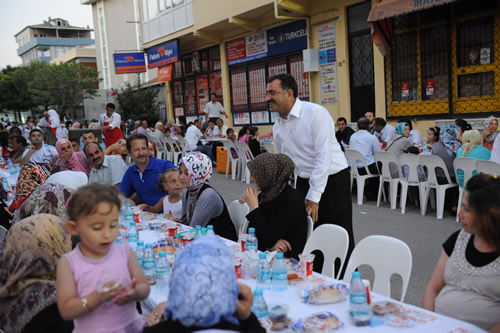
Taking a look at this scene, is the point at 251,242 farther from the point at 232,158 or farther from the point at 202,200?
the point at 232,158

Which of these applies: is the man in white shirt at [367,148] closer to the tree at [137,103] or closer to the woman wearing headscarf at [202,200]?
the woman wearing headscarf at [202,200]

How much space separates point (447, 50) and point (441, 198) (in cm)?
486

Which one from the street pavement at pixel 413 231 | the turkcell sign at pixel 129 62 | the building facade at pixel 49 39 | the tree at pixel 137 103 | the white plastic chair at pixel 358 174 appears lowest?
the street pavement at pixel 413 231

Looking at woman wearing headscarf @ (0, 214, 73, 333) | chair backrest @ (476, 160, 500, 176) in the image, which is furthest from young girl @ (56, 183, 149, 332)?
chair backrest @ (476, 160, 500, 176)

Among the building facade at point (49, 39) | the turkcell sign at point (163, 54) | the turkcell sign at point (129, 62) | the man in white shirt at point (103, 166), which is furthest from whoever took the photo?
the building facade at point (49, 39)

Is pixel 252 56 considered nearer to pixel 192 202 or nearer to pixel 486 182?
pixel 192 202

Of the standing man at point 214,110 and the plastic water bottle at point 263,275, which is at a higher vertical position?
the standing man at point 214,110

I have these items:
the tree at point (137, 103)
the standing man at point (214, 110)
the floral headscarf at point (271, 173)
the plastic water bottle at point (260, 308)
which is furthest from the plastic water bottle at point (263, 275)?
the tree at point (137, 103)

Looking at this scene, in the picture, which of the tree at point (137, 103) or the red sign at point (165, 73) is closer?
the red sign at point (165, 73)

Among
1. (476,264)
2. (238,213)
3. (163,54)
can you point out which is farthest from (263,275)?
(163,54)

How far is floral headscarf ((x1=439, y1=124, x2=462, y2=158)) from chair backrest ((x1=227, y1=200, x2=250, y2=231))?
13.2 ft

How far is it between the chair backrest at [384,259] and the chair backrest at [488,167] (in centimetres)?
351

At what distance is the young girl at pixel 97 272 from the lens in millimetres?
2102

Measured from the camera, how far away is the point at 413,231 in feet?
20.9
